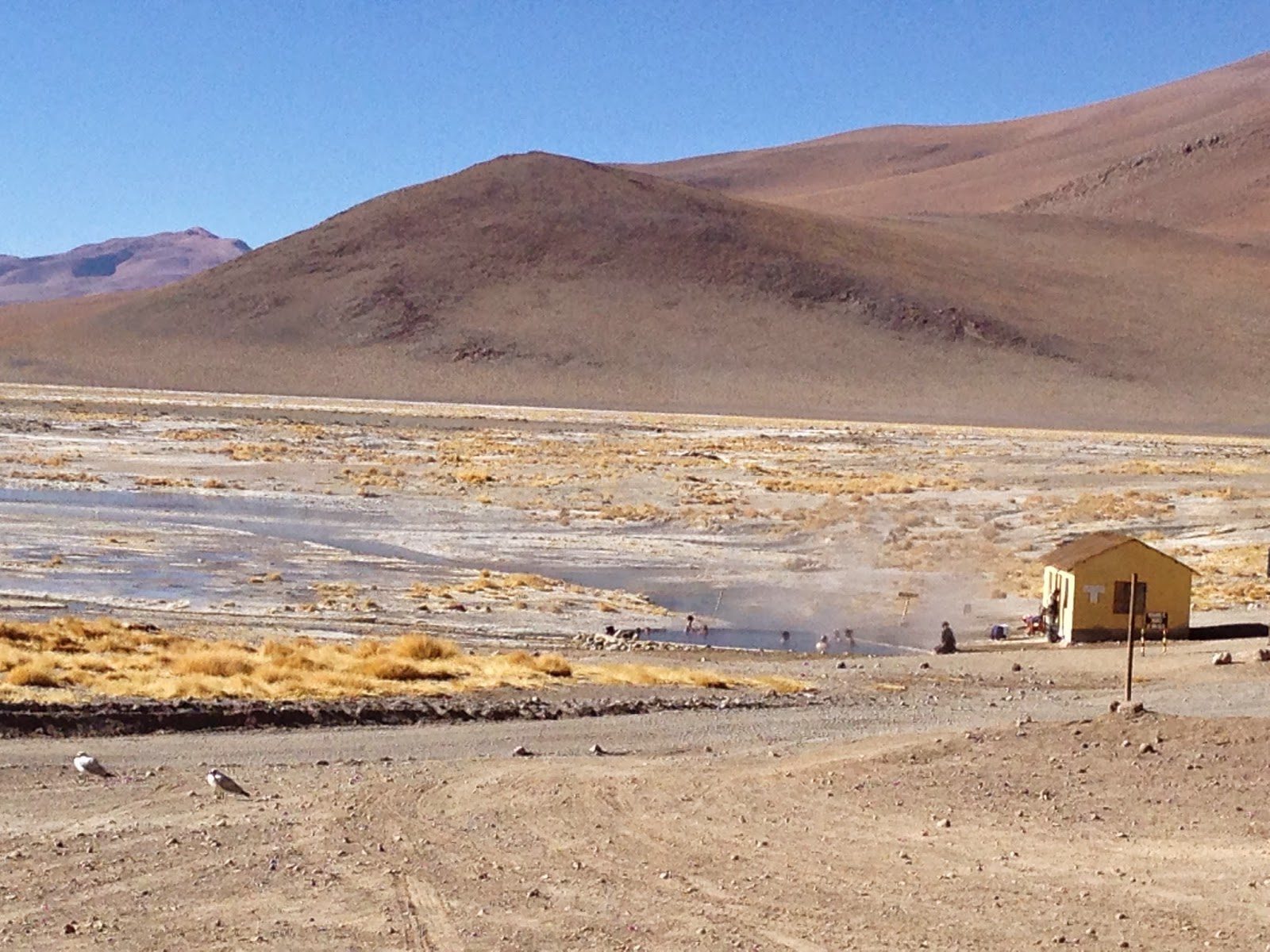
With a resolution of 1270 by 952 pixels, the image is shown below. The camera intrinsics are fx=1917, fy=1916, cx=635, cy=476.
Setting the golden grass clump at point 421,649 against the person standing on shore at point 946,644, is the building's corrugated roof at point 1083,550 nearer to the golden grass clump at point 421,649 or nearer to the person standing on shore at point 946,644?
the person standing on shore at point 946,644

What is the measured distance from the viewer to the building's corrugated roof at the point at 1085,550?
2809 centimetres

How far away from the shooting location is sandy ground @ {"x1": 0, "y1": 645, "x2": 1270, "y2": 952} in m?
9.15

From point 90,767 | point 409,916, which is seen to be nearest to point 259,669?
point 90,767

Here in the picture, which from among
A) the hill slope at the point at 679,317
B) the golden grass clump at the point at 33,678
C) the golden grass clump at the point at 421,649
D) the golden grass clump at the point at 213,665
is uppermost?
the hill slope at the point at 679,317

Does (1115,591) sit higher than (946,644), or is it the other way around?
(1115,591)

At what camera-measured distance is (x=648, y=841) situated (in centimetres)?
1106

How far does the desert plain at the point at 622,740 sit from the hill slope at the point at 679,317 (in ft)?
224

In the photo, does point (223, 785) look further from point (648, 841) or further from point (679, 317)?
point (679, 317)

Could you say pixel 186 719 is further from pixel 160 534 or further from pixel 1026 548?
pixel 1026 548

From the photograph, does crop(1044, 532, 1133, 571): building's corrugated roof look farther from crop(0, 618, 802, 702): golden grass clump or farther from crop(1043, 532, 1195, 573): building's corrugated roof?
crop(0, 618, 802, 702): golden grass clump

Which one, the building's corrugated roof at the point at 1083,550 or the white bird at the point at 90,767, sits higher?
the building's corrugated roof at the point at 1083,550

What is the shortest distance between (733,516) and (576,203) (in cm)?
10408

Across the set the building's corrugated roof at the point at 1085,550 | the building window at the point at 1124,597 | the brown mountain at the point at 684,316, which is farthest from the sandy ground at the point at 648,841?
the brown mountain at the point at 684,316

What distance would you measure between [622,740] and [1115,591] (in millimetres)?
14348
